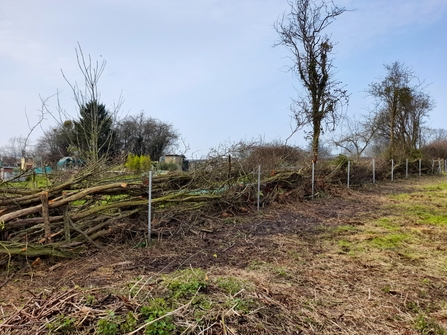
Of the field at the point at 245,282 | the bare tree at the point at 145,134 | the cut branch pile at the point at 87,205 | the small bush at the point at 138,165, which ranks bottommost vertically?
the field at the point at 245,282

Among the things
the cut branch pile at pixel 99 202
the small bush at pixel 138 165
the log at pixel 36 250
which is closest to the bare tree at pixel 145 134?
the small bush at pixel 138 165

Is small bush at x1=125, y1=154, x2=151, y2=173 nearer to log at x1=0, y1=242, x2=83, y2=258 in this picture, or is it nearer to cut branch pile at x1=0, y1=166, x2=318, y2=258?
cut branch pile at x1=0, y1=166, x2=318, y2=258

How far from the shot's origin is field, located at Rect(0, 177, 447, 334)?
81.5 inches

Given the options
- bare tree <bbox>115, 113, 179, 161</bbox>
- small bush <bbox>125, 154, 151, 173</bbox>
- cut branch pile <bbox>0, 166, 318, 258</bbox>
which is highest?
bare tree <bbox>115, 113, 179, 161</bbox>

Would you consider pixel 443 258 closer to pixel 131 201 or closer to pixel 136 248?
pixel 136 248

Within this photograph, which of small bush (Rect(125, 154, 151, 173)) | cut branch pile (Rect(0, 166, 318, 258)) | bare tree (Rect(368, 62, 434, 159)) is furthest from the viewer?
bare tree (Rect(368, 62, 434, 159))

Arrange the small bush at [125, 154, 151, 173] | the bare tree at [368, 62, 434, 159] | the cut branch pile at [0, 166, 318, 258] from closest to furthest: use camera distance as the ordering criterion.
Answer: the cut branch pile at [0, 166, 318, 258] → the small bush at [125, 154, 151, 173] → the bare tree at [368, 62, 434, 159]

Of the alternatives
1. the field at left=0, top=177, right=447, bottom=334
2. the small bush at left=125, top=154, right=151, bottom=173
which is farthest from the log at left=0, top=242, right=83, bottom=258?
the small bush at left=125, top=154, right=151, bottom=173

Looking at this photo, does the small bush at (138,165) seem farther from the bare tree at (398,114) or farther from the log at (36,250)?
the bare tree at (398,114)

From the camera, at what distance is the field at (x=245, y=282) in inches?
81.5

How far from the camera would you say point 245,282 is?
3.02m

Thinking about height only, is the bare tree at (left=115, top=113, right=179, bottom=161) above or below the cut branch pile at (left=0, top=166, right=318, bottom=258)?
above

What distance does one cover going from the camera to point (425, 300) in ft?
9.36

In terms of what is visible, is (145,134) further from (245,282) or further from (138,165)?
(245,282)
